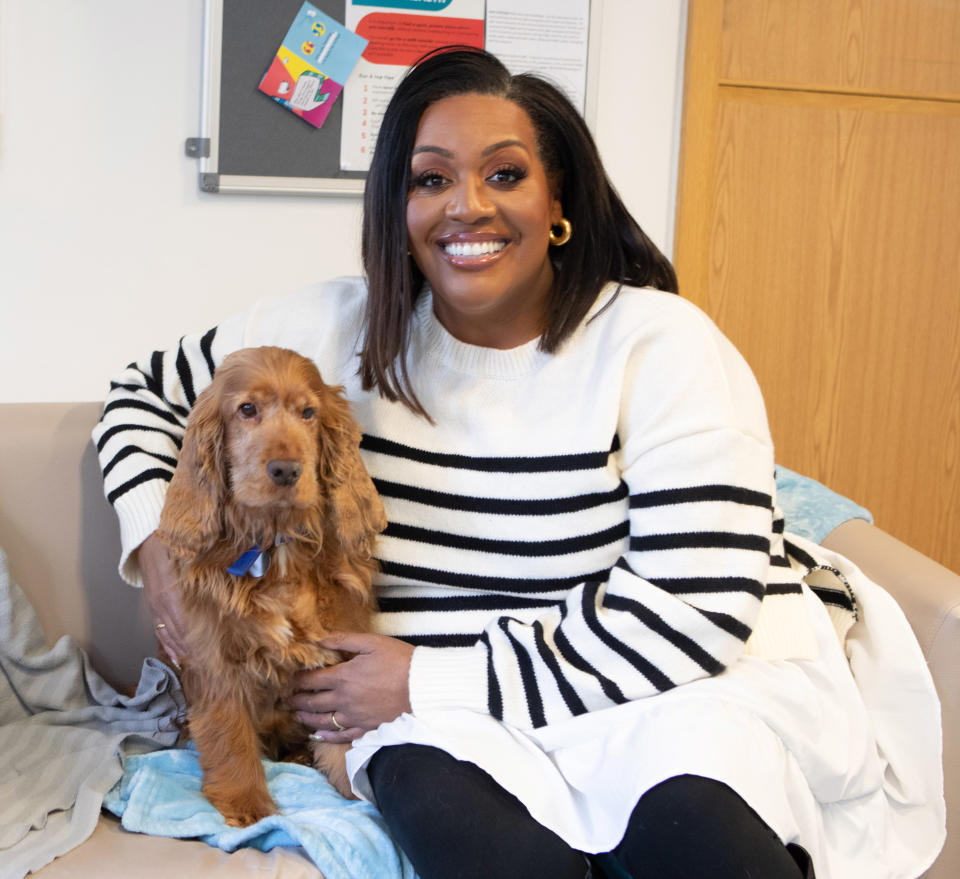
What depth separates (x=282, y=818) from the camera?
1305 millimetres

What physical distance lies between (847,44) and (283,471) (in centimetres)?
225

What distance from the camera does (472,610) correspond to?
1.44m

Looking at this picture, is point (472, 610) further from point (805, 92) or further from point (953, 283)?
point (953, 283)

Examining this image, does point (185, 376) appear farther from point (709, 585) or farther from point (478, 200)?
point (709, 585)

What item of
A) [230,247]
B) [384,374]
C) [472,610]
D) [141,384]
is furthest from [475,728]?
[230,247]

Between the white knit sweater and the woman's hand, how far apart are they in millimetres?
29

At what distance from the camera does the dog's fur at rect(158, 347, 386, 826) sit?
1.32 meters

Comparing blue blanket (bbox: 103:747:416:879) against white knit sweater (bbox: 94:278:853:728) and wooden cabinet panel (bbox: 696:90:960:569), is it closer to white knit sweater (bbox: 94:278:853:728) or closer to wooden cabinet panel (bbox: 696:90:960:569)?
white knit sweater (bbox: 94:278:853:728)

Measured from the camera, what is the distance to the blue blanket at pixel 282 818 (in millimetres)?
1271

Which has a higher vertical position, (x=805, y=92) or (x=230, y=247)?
(x=805, y=92)

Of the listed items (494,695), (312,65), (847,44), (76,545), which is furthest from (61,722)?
(847,44)

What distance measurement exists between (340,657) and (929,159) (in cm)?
235

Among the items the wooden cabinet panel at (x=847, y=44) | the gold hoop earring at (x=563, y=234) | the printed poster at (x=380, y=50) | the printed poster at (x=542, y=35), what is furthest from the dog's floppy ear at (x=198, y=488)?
the wooden cabinet panel at (x=847, y=44)

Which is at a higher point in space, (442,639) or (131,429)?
(131,429)
